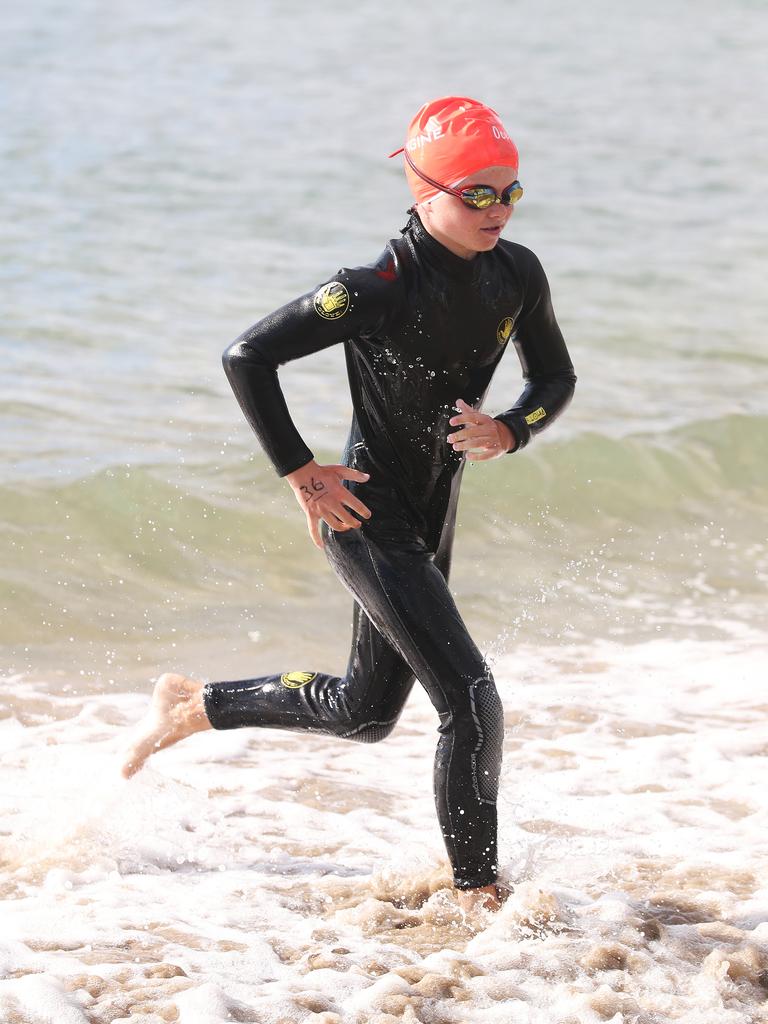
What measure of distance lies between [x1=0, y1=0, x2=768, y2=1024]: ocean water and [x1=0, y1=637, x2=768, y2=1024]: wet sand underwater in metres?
0.01

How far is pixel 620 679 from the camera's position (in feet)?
21.4

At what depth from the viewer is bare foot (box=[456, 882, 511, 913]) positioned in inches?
155

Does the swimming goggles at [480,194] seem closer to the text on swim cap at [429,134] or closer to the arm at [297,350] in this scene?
the text on swim cap at [429,134]

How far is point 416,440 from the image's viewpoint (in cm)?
395

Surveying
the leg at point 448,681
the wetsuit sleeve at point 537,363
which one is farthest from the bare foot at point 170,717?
the wetsuit sleeve at point 537,363

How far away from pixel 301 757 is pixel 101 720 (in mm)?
910

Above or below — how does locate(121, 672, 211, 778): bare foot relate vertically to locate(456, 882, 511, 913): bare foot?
above

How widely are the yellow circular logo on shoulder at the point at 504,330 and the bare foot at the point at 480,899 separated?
157 cm

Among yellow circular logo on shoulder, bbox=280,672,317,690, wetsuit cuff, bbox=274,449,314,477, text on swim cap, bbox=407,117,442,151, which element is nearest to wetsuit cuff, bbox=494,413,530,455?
wetsuit cuff, bbox=274,449,314,477

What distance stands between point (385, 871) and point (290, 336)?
1744 mm

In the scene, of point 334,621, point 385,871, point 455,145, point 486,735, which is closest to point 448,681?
point 486,735

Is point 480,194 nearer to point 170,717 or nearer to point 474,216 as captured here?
point 474,216

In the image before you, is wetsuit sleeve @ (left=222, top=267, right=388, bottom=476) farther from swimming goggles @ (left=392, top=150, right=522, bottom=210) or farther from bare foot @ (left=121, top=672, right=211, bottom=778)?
bare foot @ (left=121, top=672, right=211, bottom=778)

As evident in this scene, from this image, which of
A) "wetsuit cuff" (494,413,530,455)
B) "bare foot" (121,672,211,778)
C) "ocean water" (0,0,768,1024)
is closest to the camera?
"ocean water" (0,0,768,1024)
